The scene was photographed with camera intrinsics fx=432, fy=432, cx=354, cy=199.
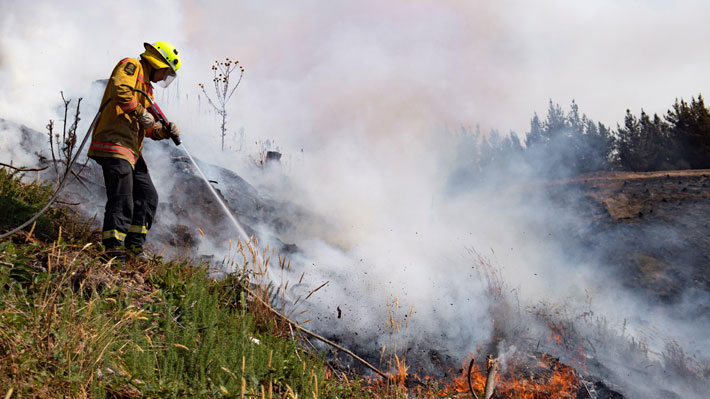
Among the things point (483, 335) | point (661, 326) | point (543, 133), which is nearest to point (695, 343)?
point (661, 326)

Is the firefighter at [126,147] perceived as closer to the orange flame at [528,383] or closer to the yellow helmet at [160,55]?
the yellow helmet at [160,55]

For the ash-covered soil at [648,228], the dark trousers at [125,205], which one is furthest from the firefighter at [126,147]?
the ash-covered soil at [648,228]

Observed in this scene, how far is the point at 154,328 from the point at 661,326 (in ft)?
23.5

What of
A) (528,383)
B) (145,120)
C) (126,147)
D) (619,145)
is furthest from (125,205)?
(619,145)

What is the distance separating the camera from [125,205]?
137 inches

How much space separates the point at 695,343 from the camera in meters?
6.12

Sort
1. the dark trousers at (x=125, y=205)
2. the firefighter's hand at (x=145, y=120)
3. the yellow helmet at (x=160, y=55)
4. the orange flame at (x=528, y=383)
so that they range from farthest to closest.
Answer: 1. the orange flame at (x=528, y=383)
2. the yellow helmet at (x=160, y=55)
3. the firefighter's hand at (x=145, y=120)
4. the dark trousers at (x=125, y=205)

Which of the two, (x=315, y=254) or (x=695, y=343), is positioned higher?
(x=315, y=254)

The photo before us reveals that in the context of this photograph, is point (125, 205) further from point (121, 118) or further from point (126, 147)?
point (121, 118)

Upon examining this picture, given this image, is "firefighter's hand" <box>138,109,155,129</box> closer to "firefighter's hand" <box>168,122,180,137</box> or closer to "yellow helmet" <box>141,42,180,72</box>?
"firefighter's hand" <box>168,122,180,137</box>

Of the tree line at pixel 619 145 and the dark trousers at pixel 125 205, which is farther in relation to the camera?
the tree line at pixel 619 145

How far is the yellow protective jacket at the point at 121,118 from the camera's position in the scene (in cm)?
340

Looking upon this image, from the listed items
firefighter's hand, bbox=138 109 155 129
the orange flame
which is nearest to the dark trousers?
firefighter's hand, bbox=138 109 155 129

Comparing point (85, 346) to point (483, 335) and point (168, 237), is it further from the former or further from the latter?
point (483, 335)
